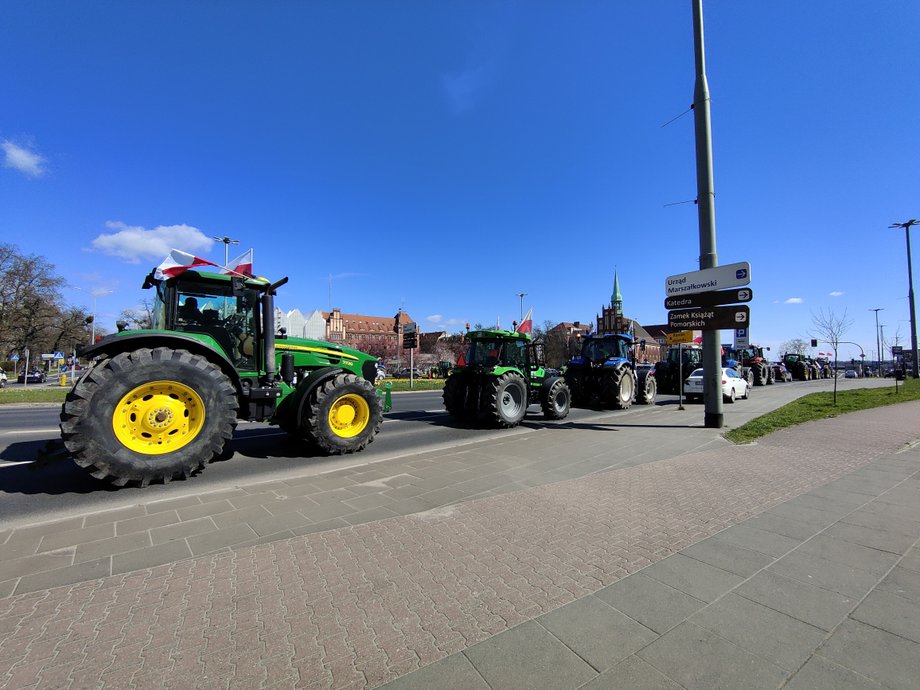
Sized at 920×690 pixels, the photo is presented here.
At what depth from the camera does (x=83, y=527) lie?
398cm

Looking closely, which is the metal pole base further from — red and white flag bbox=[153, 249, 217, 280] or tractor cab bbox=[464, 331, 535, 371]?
red and white flag bbox=[153, 249, 217, 280]

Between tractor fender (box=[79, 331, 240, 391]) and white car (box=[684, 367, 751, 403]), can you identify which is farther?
white car (box=[684, 367, 751, 403])

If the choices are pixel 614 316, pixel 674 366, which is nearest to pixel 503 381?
pixel 674 366

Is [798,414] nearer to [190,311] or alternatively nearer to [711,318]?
[711,318]

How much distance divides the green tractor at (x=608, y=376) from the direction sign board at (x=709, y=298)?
3962 mm

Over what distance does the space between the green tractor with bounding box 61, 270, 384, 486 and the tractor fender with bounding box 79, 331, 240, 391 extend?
0.01 meters

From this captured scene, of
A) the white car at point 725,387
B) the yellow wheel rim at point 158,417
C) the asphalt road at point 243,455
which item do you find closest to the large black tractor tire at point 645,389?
the white car at point 725,387

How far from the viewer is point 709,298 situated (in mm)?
10414

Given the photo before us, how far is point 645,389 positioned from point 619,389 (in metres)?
2.34

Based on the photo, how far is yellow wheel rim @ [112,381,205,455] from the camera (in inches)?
199

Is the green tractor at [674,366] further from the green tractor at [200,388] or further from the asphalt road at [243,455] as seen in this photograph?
the green tractor at [200,388]

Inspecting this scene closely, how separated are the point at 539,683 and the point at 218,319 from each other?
20.8 ft

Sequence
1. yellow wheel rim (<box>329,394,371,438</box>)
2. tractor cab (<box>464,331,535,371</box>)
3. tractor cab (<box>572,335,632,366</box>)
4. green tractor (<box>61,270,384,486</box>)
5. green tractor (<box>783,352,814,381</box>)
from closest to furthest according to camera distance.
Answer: green tractor (<box>61,270,384,486</box>) → yellow wheel rim (<box>329,394,371,438</box>) → tractor cab (<box>464,331,535,371</box>) → tractor cab (<box>572,335,632,366</box>) → green tractor (<box>783,352,814,381</box>)

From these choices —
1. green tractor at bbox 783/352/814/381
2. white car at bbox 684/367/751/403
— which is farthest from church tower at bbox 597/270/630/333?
white car at bbox 684/367/751/403
